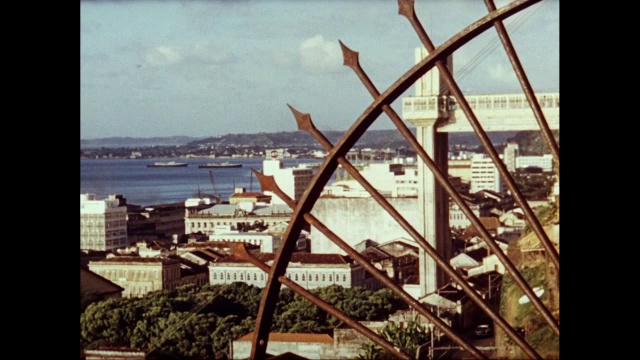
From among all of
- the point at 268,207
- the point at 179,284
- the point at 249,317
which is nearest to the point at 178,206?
the point at 268,207

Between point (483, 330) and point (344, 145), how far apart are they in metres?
6.78

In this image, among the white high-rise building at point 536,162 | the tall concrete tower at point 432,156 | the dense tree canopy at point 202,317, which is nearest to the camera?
the dense tree canopy at point 202,317

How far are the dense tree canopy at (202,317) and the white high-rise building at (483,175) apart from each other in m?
6.42

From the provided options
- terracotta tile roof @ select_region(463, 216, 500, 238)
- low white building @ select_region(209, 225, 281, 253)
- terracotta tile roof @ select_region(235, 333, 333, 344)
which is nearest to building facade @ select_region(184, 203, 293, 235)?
low white building @ select_region(209, 225, 281, 253)

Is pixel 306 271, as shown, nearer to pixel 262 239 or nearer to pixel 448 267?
pixel 262 239

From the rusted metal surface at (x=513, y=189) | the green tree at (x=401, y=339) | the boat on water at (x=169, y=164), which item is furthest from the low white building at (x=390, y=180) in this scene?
the rusted metal surface at (x=513, y=189)

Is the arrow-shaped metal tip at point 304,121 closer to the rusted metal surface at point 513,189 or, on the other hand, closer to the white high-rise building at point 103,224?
the rusted metal surface at point 513,189

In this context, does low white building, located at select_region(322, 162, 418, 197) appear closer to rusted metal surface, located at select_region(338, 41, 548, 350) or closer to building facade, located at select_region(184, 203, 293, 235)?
building facade, located at select_region(184, 203, 293, 235)

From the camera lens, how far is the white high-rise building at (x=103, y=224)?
38.8ft

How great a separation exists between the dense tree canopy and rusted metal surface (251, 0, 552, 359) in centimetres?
728

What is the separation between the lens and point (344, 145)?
1186mm

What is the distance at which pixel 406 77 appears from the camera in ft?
3.80
